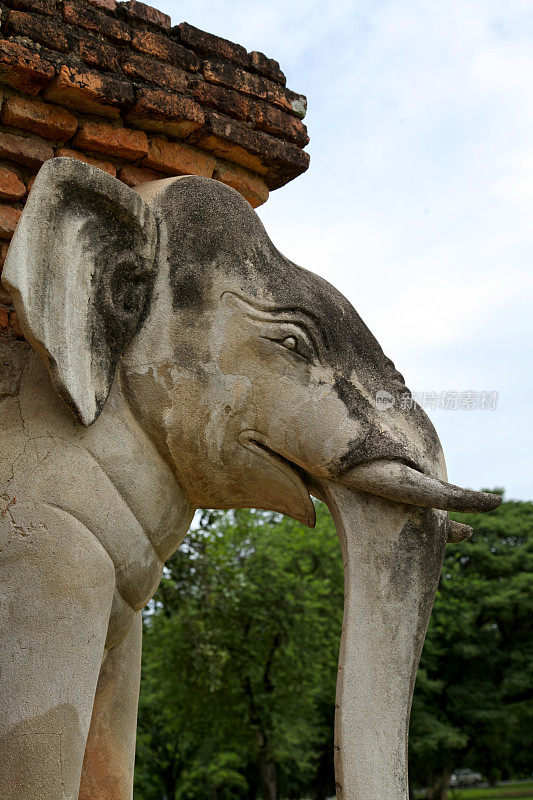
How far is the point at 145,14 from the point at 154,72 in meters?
0.22

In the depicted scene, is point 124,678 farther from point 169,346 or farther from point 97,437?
point 169,346

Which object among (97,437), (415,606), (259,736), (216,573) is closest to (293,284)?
(97,437)

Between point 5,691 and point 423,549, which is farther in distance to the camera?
point 423,549

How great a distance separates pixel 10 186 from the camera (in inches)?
109

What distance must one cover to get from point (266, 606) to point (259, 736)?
2474 millimetres

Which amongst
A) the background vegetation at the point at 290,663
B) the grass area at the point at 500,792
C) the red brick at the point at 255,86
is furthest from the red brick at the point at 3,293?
the grass area at the point at 500,792

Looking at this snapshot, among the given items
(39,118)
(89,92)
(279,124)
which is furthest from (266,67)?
(39,118)

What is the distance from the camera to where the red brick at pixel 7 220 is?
2.74 metres

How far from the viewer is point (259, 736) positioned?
15062 millimetres

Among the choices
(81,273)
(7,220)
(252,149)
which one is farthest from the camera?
(252,149)

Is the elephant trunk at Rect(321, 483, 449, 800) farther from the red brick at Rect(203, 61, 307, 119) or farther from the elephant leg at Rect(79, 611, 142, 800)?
the red brick at Rect(203, 61, 307, 119)

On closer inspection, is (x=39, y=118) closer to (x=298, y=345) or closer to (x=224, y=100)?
(x=224, y=100)

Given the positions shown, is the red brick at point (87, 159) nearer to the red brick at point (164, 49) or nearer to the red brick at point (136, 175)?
the red brick at point (136, 175)

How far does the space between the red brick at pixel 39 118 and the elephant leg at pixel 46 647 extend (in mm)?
1245
